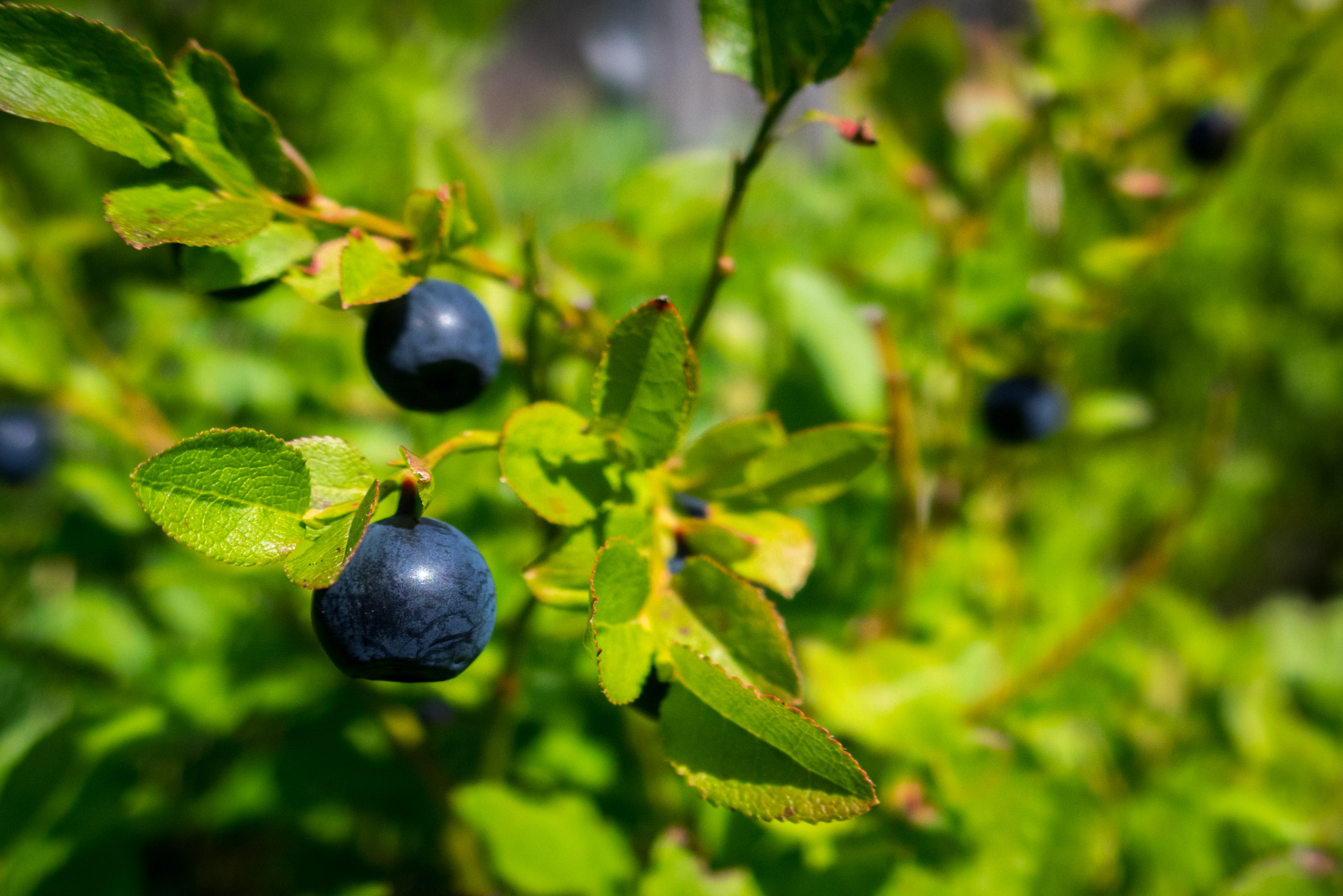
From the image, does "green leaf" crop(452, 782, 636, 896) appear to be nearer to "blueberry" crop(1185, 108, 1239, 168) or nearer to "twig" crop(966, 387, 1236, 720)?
"twig" crop(966, 387, 1236, 720)

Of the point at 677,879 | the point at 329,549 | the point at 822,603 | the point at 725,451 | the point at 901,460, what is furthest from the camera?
the point at 822,603

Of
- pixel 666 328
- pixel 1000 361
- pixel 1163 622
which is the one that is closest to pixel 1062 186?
pixel 1000 361

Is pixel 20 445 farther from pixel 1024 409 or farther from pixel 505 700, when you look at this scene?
pixel 1024 409

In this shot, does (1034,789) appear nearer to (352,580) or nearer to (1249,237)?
(352,580)

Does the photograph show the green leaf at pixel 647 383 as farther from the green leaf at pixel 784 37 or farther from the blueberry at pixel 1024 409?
the blueberry at pixel 1024 409

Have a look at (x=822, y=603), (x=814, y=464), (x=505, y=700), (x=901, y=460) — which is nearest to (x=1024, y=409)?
(x=901, y=460)

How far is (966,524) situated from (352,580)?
0.69 meters

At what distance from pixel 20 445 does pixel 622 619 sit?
3.26 ft

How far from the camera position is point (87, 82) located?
347 millimetres

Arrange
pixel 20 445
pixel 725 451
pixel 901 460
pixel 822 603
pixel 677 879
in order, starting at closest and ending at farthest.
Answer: pixel 725 451 → pixel 677 879 → pixel 901 460 → pixel 822 603 → pixel 20 445

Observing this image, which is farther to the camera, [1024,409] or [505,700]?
[1024,409]

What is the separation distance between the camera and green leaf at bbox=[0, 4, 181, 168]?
1.06ft

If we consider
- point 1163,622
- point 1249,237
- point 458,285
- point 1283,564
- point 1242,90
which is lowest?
point 1283,564

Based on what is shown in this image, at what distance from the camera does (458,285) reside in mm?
423
